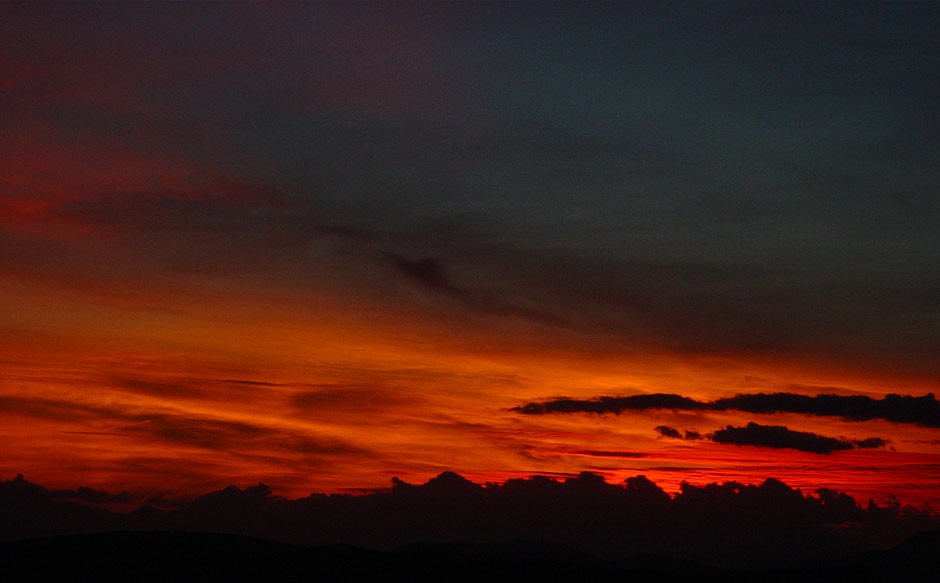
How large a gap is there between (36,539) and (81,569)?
16.6 metres

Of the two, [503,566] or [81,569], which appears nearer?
[81,569]

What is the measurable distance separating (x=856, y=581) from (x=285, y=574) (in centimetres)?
5939

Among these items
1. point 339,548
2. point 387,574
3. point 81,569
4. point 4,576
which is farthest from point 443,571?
point 4,576

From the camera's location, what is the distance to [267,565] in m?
102

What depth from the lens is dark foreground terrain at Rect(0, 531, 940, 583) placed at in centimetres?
9481

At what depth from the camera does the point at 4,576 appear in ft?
300

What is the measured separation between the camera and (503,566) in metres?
110

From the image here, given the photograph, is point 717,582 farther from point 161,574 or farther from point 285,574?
point 161,574

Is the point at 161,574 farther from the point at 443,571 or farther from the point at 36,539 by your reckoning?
the point at 443,571

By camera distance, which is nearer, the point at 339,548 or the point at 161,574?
the point at 161,574

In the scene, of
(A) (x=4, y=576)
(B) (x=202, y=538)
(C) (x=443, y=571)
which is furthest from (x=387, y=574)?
(A) (x=4, y=576)

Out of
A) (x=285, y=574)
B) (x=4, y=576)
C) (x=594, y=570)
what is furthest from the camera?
(x=594, y=570)

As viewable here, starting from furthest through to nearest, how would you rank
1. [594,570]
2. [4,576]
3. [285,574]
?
[594,570], [285,574], [4,576]

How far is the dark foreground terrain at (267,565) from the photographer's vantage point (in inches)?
3733
